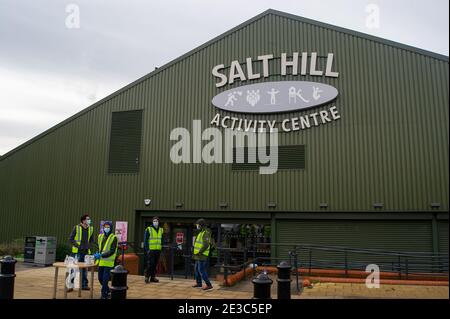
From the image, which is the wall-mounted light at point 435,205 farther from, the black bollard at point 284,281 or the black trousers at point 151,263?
the black trousers at point 151,263

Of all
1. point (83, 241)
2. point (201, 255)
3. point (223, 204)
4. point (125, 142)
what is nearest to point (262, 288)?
point (201, 255)

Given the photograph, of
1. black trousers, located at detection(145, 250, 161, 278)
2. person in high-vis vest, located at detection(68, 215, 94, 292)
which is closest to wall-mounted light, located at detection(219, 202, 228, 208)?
black trousers, located at detection(145, 250, 161, 278)

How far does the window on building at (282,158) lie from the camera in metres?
16.0

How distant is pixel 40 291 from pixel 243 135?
9557 mm

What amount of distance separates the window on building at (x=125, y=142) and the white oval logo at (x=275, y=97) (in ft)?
12.9

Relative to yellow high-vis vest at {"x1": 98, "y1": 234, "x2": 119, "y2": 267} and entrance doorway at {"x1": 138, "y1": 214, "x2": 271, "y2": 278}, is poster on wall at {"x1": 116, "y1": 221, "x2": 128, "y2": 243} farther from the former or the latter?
yellow high-vis vest at {"x1": 98, "y1": 234, "x2": 119, "y2": 267}

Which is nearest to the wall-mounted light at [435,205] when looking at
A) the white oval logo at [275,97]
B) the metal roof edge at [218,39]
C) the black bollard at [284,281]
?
the metal roof edge at [218,39]

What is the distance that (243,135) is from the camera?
16.6 m

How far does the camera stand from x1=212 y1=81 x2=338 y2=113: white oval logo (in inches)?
627

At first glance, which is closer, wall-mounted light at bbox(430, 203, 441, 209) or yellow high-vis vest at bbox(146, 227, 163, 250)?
yellow high-vis vest at bbox(146, 227, 163, 250)

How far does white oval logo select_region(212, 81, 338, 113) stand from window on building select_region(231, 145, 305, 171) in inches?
61.0

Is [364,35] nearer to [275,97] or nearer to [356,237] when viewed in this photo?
[275,97]
